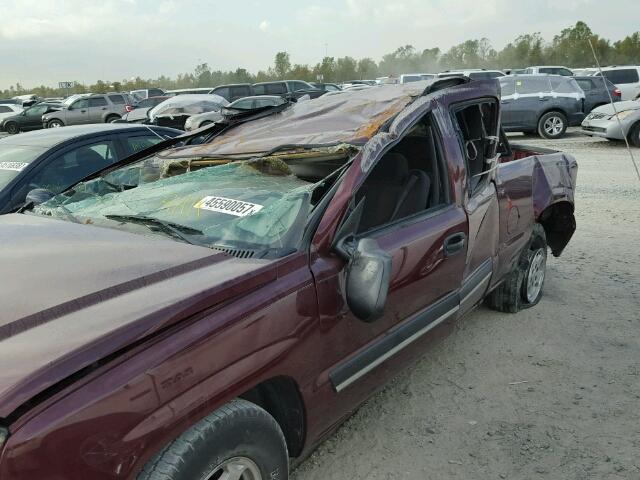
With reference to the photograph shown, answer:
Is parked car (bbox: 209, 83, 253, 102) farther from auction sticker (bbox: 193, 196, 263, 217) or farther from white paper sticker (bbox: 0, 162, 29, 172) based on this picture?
auction sticker (bbox: 193, 196, 263, 217)

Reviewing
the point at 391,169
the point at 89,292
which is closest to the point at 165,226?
the point at 89,292

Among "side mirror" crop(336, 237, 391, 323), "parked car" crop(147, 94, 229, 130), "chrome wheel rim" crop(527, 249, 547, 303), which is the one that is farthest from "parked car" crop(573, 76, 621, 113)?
"side mirror" crop(336, 237, 391, 323)

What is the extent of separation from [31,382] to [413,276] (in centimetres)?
164

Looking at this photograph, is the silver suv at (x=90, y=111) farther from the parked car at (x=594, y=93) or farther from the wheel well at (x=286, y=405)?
the wheel well at (x=286, y=405)

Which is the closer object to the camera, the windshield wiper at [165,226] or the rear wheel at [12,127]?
the windshield wiper at [165,226]

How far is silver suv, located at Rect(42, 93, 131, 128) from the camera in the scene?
83.4 ft

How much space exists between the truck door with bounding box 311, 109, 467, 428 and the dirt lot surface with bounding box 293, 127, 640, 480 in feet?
1.37

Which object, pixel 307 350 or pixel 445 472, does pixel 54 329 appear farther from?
pixel 445 472

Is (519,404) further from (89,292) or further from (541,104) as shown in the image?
(541,104)

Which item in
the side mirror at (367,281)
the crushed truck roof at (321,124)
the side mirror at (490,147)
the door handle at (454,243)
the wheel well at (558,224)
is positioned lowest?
the wheel well at (558,224)

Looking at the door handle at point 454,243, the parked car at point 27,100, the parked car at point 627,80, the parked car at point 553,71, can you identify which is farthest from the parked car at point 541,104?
the parked car at point 27,100

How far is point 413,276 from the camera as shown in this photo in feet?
8.44

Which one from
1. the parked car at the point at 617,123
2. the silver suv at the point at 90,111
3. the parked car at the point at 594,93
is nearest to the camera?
the parked car at the point at 617,123

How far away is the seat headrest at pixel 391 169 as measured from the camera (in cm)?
321
